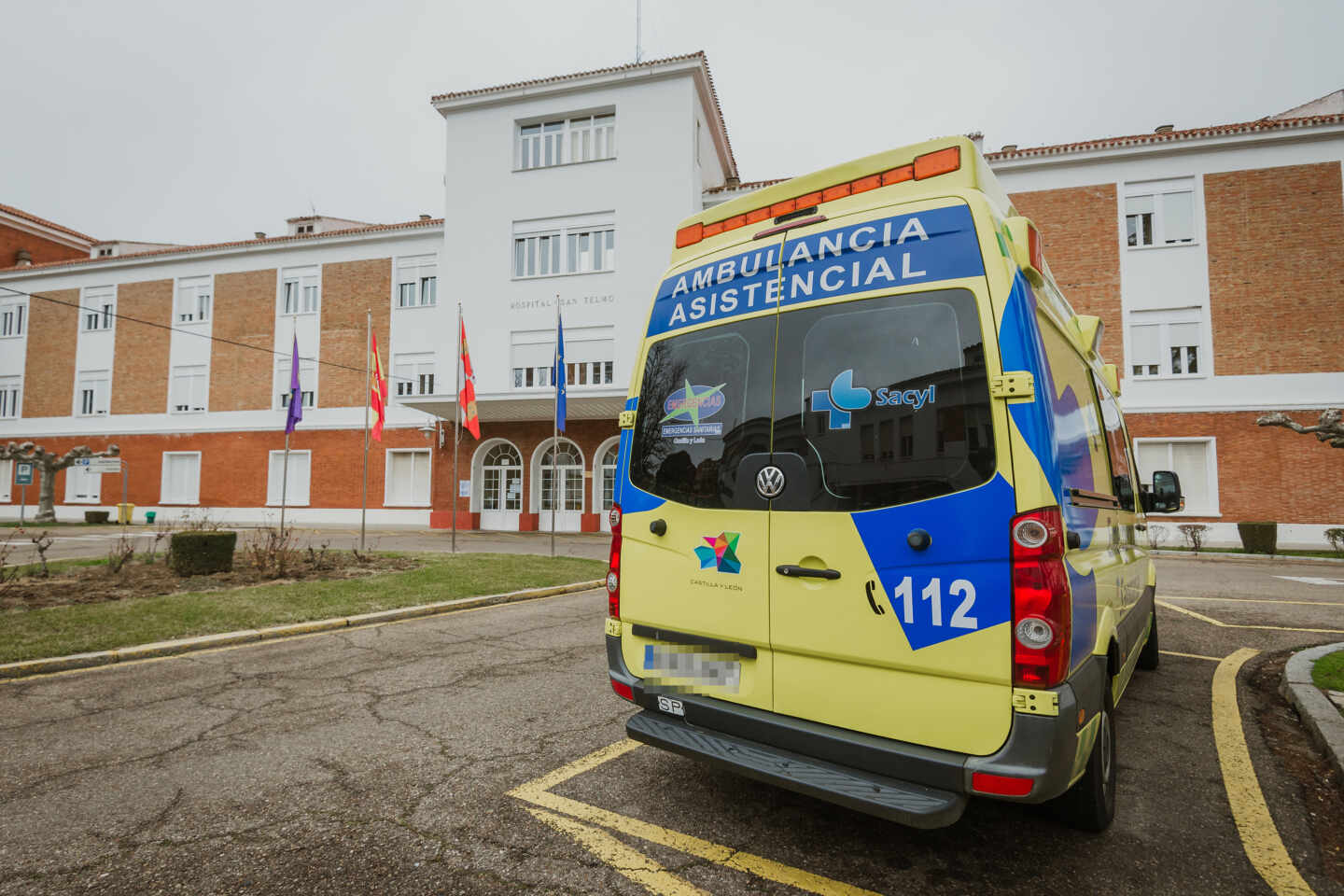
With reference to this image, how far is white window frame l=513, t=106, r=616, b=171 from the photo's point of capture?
24.2m

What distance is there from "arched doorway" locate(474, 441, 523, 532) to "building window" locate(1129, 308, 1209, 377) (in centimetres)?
2029

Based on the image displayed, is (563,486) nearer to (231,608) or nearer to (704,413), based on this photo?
(231,608)

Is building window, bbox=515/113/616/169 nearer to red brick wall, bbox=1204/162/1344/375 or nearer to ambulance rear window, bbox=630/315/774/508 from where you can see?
red brick wall, bbox=1204/162/1344/375

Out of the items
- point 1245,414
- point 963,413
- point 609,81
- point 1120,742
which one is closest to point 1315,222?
point 1245,414

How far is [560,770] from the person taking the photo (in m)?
3.42

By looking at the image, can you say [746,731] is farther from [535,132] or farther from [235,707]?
[535,132]

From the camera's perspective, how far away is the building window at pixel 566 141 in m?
24.3

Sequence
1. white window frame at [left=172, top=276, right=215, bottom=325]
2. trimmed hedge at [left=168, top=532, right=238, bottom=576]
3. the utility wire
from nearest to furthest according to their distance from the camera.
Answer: trimmed hedge at [left=168, top=532, right=238, bottom=576], the utility wire, white window frame at [left=172, top=276, right=215, bottom=325]

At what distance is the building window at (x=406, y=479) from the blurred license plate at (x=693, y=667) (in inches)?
982

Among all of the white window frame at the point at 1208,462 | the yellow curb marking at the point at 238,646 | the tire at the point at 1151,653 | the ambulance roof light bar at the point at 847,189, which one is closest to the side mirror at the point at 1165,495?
the tire at the point at 1151,653

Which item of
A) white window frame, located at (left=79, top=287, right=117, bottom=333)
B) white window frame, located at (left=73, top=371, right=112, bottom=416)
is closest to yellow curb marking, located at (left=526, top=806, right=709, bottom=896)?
white window frame, located at (left=73, top=371, right=112, bottom=416)

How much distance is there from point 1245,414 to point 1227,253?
487 centimetres

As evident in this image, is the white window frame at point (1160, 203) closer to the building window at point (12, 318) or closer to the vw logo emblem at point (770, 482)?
the vw logo emblem at point (770, 482)

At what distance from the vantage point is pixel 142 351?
1215 inches
